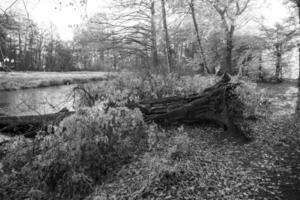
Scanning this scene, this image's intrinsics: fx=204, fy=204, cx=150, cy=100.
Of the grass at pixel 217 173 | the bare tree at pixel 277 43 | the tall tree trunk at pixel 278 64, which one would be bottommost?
the grass at pixel 217 173

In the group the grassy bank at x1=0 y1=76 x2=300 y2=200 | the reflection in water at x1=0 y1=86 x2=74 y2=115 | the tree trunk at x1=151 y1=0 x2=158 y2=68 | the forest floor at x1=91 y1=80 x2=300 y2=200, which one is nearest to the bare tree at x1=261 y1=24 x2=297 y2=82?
the tree trunk at x1=151 y1=0 x2=158 y2=68

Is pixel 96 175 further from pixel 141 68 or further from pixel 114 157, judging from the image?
pixel 141 68

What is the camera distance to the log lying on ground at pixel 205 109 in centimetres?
573

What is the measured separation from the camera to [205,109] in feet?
20.1

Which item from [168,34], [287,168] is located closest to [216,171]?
[287,168]

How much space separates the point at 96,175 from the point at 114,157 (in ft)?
1.92

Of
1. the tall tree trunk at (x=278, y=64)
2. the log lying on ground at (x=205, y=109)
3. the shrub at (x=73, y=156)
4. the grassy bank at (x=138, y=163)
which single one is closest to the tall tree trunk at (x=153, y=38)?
the log lying on ground at (x=205, y=109)

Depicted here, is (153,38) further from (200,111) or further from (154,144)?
(154,144)

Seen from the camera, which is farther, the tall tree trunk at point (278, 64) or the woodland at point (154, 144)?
the tall tree trunk at point (278, 64)

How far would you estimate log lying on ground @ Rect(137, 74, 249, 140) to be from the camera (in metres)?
5.73

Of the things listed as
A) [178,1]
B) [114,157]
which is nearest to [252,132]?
[114,157]

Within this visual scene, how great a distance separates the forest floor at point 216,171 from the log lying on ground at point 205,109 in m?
0.57

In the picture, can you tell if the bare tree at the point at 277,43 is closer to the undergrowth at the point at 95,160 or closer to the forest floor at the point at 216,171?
the forest floor at the point at 216,171

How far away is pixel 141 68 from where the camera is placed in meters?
9.67
